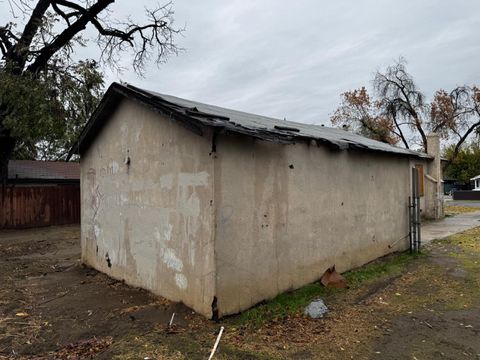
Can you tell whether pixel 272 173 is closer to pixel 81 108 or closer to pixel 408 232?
pixel 408 232

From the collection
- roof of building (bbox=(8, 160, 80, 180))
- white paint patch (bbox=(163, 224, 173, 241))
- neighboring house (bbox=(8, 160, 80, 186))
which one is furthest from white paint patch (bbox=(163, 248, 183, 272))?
roof of building (bbox=(8, 160, 80, 180))

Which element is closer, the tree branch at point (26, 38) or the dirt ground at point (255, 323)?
the dirt ground at point (255, 323)

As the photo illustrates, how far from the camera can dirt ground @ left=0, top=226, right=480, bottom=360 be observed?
397 centimetres

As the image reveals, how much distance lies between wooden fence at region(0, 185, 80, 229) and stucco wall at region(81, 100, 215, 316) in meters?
10.5

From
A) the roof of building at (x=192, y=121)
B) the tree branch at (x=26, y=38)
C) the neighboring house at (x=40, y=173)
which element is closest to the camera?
the roof of building at (x=192, y=121)

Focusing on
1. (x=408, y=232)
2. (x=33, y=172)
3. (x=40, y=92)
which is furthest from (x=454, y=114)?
(x=33, y=172)

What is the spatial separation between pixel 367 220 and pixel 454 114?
98.1 ft

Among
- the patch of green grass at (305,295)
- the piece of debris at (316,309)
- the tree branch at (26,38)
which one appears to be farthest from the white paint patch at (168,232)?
the tree branch at (26,38)

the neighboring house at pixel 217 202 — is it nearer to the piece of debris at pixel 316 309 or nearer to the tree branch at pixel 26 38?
the piece of debris at pixel 316 309

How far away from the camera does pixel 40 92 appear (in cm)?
1391

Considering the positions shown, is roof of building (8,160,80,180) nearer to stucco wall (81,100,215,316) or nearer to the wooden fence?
the wooden fence

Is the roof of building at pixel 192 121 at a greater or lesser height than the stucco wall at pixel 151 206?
greater

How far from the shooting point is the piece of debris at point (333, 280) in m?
6.28

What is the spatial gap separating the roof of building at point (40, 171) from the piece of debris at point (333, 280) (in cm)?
2233
